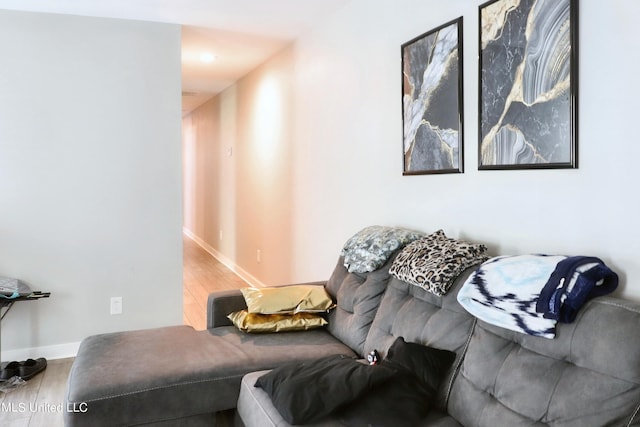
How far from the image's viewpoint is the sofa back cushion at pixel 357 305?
2494 millimetres

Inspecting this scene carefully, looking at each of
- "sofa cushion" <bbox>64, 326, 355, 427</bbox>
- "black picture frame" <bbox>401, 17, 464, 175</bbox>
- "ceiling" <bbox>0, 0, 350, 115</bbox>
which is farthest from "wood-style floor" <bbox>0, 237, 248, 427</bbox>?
"ceiling" <bbox>0, 0, 350, 115</bbox>

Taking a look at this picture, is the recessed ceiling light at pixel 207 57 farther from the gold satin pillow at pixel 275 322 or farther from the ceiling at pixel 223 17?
the gold satin pillow at pixel 275 322

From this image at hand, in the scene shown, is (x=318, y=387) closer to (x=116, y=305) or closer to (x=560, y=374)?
(x=560, y=374)

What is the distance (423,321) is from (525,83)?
1.02 m

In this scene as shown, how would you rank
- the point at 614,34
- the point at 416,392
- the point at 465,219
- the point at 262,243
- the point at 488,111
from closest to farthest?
1. the point at 614,34
2. the point at 416,392
3. the point at 488,111
4. the point at 465,219
5. the point at 262,243

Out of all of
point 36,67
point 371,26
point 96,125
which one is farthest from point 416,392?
point 36,67

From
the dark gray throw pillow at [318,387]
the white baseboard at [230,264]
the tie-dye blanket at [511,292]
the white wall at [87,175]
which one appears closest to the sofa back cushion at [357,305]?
the dark gray throw pillow at [318,387]

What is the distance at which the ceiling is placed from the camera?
3.39 metres

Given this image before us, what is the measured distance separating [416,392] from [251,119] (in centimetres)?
442

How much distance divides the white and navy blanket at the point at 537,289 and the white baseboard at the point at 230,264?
3757mm

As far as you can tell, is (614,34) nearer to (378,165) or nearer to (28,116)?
(378,165)

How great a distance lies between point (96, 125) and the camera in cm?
366

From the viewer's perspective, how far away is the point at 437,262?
2.08 m

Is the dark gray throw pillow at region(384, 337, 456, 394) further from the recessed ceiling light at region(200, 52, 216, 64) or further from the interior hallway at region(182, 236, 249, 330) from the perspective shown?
the recessed ceiling light at region(200, 52, 216, 64)
